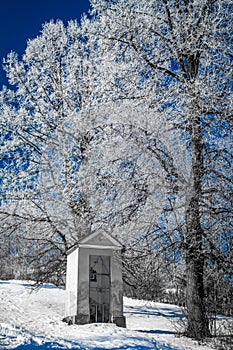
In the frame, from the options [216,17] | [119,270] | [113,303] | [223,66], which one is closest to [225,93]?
[223,66]

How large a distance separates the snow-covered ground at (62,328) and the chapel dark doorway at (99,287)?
602 millimetres

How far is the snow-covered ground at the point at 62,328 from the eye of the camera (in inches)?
196

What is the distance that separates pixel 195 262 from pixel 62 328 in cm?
256

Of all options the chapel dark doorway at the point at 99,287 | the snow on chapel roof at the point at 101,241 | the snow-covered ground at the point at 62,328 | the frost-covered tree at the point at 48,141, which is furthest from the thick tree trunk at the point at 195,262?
the frost-covered tree at the point at 48,141

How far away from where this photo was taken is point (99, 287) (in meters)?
7.99

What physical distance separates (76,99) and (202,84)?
208 inches

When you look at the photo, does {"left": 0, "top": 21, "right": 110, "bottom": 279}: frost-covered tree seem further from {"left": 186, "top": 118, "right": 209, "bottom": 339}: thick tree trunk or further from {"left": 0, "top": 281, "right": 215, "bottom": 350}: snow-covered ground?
{"left": 186, "top": 118, "right": 209, "bottom": 339}: thick tree trunk

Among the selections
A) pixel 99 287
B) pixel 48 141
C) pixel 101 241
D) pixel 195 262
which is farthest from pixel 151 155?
pixel 48 141

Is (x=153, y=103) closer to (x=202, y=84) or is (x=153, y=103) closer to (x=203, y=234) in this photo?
(x=202, y=84)

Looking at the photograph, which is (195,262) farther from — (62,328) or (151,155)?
(62,328)

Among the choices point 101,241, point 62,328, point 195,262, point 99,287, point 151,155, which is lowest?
point 62,328

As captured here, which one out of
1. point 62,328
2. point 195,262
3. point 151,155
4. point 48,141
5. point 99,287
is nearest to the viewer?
point 62,328

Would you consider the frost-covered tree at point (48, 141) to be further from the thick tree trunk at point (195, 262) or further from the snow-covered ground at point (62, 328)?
the thick tree trunk at point (195, 262)

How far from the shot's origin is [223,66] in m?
7.61
